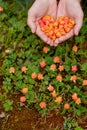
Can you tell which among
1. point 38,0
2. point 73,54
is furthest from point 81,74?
point 38,0

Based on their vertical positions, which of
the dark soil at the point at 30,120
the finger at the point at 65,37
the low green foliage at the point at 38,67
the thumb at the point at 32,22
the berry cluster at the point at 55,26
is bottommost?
the dark soil at the point at 30,120

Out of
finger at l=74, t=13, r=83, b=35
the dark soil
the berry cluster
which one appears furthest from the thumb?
the dark soil

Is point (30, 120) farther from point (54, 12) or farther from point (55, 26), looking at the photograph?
point (54, 12)

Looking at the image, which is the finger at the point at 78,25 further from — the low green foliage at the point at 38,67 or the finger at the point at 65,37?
the low green foliage at the point at 38,67

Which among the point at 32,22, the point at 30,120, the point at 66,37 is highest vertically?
the point at 32,22

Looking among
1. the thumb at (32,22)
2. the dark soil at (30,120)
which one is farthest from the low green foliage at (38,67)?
the thumb at (32,22)

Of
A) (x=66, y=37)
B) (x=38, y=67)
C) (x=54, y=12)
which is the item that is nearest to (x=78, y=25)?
(x=66, y=37)

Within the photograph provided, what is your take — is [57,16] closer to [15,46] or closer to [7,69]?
[15,46]
